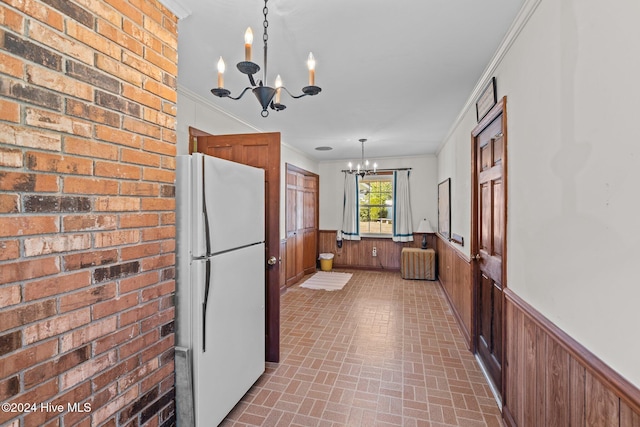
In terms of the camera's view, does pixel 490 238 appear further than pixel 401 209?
No

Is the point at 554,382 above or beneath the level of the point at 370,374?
above

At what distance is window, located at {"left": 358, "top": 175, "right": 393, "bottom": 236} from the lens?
267 inches

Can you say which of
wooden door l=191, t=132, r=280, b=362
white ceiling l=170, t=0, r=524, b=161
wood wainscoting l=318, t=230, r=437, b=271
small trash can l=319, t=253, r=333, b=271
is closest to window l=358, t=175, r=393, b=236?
wood wainscoting l=318, t=230, r=437, b=271

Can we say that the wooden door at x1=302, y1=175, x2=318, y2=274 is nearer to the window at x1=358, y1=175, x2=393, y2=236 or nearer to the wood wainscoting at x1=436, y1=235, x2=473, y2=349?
the window at x1=358, y1=175, x2=393, y2=236

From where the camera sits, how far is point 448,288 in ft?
15.0

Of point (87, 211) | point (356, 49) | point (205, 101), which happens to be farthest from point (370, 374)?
point (205, 101)

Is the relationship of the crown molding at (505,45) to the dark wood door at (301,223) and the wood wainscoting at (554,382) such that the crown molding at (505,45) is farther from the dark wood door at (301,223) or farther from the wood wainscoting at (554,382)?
the dark wood door at (301,223)

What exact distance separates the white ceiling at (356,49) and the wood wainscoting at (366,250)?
133 inches

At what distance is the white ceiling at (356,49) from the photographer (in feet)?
5.61

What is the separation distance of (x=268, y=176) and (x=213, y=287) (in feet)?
3.70

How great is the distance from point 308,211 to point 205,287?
4.74 m

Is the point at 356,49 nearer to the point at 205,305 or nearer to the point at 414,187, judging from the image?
the point at 205,305

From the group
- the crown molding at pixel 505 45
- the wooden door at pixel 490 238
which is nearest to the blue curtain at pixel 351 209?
the crown molding at pixel 505 45

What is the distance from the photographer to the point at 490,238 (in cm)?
251
